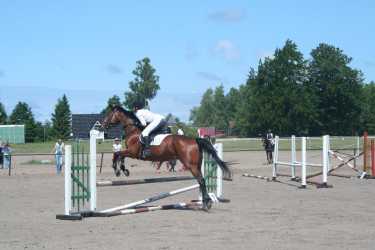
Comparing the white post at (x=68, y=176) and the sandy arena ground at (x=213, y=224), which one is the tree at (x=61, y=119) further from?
the white post at (x=68, y=176)

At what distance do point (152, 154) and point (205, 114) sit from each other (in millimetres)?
148155

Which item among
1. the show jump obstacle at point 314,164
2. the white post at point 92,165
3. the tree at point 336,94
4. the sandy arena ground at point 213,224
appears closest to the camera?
the sandy arena ground at point 213,224

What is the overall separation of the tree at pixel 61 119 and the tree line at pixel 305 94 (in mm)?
28899

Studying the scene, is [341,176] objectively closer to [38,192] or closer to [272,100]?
[38,192]

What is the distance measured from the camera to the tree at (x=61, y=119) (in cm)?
10286

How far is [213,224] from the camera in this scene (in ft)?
39.4

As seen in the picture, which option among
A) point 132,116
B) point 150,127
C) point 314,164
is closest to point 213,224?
point 150,127

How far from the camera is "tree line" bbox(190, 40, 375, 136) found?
8931 cm

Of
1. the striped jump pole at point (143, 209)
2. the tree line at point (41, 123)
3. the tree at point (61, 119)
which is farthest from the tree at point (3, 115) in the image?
the striped jump pole at point (143, 209)

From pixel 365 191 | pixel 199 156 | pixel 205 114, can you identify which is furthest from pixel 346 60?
pixel 199 156

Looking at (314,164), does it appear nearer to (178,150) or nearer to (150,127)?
(178,150)

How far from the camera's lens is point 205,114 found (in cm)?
16238

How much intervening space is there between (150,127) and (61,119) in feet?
316

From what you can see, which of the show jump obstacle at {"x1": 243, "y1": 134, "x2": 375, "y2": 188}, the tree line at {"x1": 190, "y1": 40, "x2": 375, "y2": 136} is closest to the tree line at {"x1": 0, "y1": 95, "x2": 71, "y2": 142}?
the tree line at {"x1": 190, "y1": 40, "x2": 375, "y2": 136}
